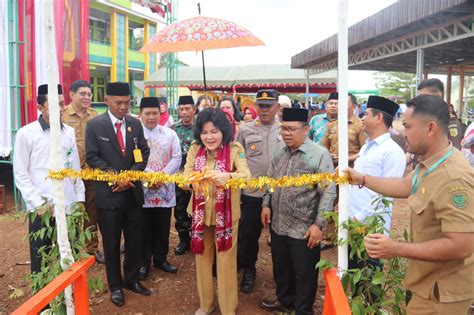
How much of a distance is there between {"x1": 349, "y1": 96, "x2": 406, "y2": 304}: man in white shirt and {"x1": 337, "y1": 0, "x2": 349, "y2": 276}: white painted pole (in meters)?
0.66

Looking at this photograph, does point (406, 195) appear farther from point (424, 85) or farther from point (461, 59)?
point (461, 59)

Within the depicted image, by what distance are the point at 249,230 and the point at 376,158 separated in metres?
1.53

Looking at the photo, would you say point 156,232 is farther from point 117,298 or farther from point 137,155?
point 137,155

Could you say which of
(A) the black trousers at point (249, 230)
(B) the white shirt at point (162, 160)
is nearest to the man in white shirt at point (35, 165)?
(B) the white shirt at point (162, 160)

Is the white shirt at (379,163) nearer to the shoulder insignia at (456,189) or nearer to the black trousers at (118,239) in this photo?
the shoulder insignia at (456,189)

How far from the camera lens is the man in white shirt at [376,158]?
2861 mm

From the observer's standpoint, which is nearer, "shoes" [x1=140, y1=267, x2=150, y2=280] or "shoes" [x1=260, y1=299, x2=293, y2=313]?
"shoes" [x1=260, y1=299, x2=293, y2=313]

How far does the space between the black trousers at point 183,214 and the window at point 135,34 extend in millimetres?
23453

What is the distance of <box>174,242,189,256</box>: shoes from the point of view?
15.8 ft

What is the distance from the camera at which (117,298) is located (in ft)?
11.5

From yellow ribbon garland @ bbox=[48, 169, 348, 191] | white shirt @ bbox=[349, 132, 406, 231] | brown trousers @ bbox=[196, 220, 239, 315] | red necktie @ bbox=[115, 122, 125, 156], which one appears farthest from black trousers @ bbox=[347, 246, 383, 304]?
red necktie @ bbox=[115, 122, 125, 156]

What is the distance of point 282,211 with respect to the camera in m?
3.15

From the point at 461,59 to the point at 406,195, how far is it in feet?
47.1

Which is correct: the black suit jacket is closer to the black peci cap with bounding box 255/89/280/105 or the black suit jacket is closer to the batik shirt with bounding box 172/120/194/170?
the batik shirt with bounding box 172/120/194/170
